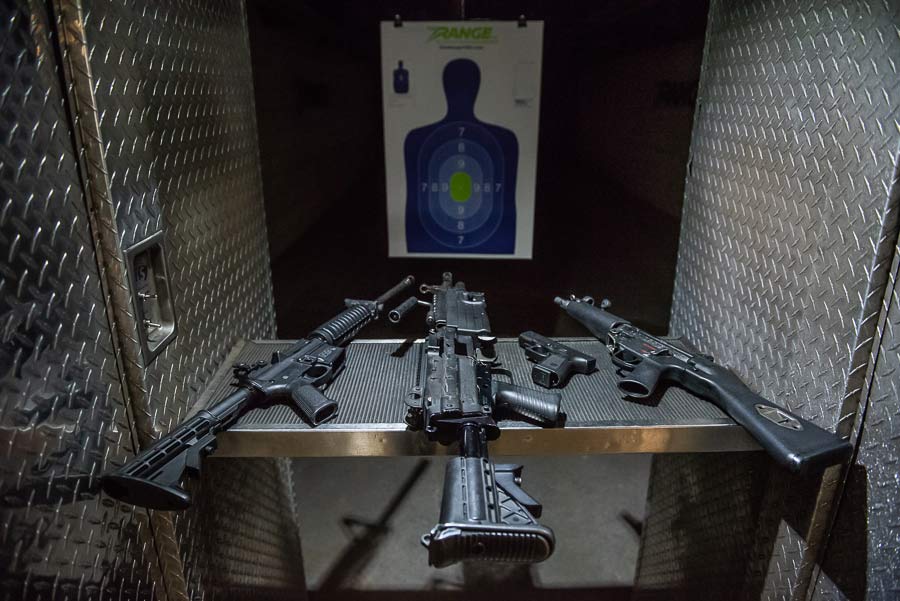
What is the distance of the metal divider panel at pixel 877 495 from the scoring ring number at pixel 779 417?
10 cm

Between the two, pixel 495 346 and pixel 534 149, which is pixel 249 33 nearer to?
pixel 534 149

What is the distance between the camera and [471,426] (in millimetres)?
998

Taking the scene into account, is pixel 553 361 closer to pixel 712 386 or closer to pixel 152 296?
pixel 712 386

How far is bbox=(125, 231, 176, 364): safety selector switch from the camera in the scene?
3.02ft

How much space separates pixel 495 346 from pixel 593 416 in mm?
417

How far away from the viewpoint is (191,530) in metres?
1.11

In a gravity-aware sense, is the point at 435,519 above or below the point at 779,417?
below

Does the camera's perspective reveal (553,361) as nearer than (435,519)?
Yes

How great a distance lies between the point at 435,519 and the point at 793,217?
1.65 meters

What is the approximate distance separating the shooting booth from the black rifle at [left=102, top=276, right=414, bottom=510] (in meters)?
0.04

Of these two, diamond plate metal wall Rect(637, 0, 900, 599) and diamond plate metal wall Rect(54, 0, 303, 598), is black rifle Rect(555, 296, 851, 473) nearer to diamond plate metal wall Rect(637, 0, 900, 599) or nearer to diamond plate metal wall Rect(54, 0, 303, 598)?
diamond plate metal wall Rect(637, 0, 900, 599)

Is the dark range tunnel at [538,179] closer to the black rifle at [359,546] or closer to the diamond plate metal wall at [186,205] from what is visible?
the black rifle at [359,546]

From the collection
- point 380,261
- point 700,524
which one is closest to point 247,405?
point 380,261

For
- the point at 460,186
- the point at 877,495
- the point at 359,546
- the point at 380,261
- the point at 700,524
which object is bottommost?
the point at 359,546
